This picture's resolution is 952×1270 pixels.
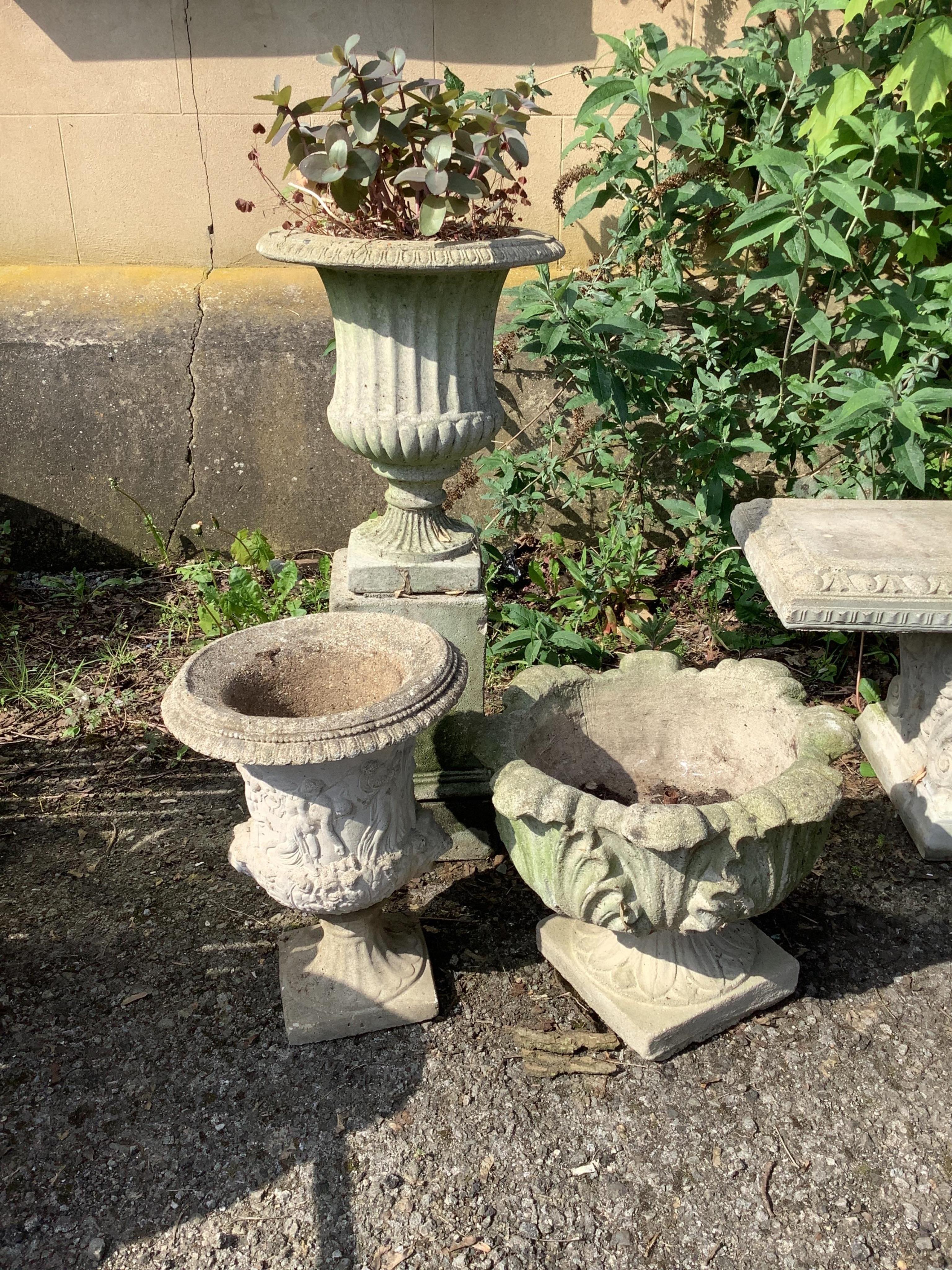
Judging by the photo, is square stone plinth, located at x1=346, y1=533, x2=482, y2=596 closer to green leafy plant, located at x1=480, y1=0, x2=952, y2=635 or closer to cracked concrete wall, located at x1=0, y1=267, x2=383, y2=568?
green leafy plant, located at x1=480, y1=0, x2=952, y2=635

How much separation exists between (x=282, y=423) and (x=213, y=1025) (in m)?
2.63

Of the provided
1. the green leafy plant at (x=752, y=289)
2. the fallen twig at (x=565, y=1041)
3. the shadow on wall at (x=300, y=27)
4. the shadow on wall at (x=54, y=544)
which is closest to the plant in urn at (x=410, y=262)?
the green leafy plant at (x=752, y=289)

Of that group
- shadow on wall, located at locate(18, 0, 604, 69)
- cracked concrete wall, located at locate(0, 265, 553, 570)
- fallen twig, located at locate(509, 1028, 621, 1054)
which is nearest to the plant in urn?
fallen twig, located at locate(509, 1028, 621, 1054)

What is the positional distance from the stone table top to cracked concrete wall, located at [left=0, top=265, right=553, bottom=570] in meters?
1.58

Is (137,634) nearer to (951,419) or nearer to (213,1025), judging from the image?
(213,1025)

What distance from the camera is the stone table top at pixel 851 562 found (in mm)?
2490

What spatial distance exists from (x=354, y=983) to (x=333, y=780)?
2.15ft

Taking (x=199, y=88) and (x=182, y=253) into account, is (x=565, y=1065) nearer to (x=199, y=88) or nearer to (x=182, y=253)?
(x=182, y=253)

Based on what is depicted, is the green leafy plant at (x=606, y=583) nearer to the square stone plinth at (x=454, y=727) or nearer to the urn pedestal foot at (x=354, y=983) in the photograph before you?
the square stone plinth at (x=454, y=727)

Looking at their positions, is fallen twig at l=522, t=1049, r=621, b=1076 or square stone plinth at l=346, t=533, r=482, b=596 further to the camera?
square stone plinth at l=346, t=533, r=482, b=596

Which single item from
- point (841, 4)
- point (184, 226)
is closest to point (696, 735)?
point (841, 4)

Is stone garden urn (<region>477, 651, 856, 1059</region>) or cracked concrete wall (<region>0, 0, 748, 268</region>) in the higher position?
cracked concrete wall (<region>0, 0, 748, 268</region>)

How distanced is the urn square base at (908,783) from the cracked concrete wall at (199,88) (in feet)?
7.71

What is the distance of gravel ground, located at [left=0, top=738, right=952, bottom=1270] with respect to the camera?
1944mm
